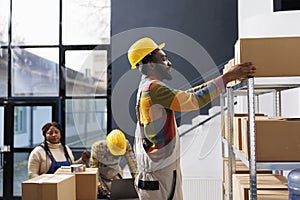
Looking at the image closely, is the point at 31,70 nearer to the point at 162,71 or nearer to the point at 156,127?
the point at 162,71

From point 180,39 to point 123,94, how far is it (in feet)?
3.70

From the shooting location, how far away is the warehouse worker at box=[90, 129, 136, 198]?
4.34 m

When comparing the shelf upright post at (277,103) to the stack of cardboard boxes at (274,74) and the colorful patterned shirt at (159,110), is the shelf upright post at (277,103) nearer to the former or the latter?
the colorful patterned shirt at (159,110)

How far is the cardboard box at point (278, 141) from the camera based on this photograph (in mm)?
1823

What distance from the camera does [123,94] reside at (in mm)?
6266

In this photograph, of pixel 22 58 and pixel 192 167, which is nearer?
pixel 192 167

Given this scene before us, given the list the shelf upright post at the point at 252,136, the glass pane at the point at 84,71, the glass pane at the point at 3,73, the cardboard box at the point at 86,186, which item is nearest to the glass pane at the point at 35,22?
the glass pane at the point at 3,73

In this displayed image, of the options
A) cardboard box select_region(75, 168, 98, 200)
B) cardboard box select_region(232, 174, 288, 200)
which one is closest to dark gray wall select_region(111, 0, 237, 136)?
cardboard box select_region(75, 168, 98, 200)

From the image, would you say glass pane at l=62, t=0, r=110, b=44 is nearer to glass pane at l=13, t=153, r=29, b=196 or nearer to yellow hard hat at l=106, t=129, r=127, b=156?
glass pane at l=13, t=153, r=29, b=196

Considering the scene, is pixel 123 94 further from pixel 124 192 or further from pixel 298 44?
pixel 298 44

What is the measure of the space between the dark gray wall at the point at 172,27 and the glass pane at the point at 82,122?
336 mm

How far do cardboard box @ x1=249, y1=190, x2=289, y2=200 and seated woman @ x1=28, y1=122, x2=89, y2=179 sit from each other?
123 inches

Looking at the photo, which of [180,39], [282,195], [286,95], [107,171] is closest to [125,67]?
[180,39]

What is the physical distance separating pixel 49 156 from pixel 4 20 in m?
2.80
